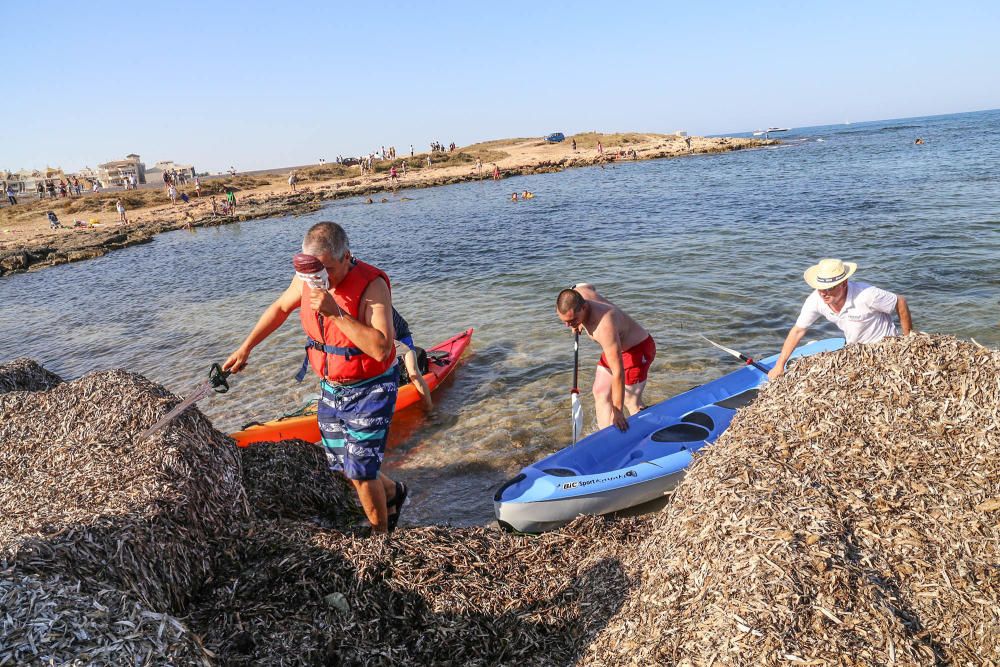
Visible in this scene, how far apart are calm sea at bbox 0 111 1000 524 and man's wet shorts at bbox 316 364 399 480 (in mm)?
1968

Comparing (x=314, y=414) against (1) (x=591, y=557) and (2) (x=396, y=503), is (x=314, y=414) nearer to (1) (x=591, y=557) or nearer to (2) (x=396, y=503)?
(2) (x=396, y=503)

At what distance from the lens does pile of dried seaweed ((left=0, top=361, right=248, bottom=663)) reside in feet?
10.1

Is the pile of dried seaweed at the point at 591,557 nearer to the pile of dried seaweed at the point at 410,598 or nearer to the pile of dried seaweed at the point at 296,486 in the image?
the pile of dried seaweed at the point at 410,598

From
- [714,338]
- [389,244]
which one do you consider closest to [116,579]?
[714,338]

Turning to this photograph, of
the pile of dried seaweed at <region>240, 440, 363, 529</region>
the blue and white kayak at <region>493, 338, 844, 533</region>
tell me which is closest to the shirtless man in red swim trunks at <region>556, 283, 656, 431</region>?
the blue and white kayak at <region>493, 338, 844, 533</region>

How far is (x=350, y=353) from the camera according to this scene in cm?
464

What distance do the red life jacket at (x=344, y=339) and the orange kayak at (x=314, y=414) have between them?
2.76m

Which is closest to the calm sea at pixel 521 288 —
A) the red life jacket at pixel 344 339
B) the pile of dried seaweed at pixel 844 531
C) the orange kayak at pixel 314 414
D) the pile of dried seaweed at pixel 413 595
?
the orange kayak at pixel 314 414

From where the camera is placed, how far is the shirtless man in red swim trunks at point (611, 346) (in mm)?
6340

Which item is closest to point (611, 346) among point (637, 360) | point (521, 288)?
point (637, 360)

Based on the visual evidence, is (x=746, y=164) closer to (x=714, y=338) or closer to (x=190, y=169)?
(x=714, y=338)

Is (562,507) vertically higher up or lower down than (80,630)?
lower down

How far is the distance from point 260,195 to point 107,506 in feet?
158

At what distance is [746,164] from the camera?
51125mm
